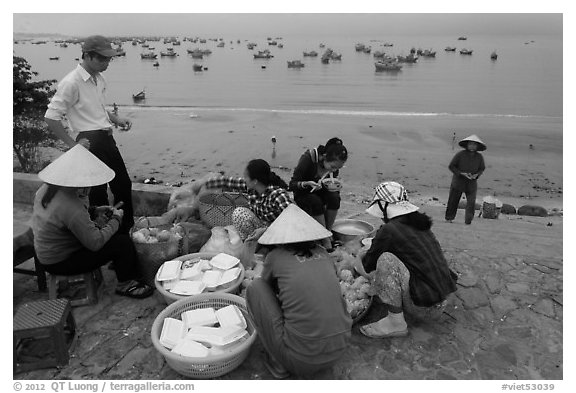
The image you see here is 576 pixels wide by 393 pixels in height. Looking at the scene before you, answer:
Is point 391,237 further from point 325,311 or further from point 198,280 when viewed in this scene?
point 198,280

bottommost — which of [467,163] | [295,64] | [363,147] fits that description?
[363,147]

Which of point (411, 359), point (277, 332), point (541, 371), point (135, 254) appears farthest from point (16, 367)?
point (541, 371)

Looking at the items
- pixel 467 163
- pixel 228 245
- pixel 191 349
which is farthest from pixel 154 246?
pixel 467 163

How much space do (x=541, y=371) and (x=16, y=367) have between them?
3835mm

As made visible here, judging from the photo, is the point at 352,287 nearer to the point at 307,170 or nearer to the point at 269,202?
the point at 269,202

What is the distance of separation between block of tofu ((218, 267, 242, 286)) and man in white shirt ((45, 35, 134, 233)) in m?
1.71

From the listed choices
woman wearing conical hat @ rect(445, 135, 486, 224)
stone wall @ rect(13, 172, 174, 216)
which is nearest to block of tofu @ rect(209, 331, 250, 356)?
stone wall @ rect(13, 172, 174, 216)

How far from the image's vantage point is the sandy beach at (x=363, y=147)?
11.4 m

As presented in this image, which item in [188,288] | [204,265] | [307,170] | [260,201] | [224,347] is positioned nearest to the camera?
[224,347]

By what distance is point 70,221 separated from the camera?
343 centimetres

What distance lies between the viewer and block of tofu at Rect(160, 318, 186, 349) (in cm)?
312

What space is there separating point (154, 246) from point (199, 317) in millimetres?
1057

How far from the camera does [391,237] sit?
3.36 meters

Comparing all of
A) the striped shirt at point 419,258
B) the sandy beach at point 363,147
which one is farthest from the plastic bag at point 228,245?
the sandy beach at point 363,147
